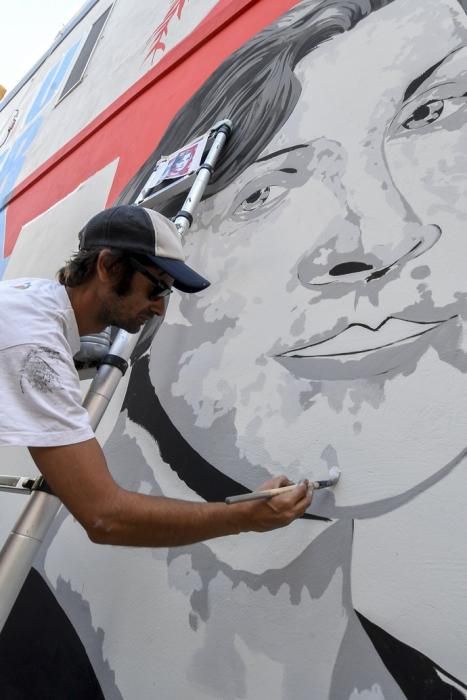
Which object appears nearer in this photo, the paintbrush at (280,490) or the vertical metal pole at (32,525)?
the paintbrush at (280,490)

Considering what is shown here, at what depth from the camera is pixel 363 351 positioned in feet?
3.94

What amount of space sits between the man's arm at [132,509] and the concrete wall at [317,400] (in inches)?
7.0

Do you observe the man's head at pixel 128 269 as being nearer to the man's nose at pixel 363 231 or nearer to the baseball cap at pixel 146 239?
the baseball cap at pixel 146 239

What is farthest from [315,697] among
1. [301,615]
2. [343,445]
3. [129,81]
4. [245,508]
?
[129,81]

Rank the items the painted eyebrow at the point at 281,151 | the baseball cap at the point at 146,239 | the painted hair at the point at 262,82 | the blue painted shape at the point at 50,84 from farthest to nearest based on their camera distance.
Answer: the blue painted shape at the point at 50,84 < the painted hair at the point at 262,82 < the painted eyebrow at the point at 281,151 < the baseball cap at the point at 146,239

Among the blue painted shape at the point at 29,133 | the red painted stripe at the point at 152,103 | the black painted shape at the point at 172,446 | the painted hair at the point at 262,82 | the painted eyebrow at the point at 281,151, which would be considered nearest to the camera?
the black painted shape at the point at 172,446

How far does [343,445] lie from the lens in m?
1.14

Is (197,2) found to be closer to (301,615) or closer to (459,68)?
(459,68)

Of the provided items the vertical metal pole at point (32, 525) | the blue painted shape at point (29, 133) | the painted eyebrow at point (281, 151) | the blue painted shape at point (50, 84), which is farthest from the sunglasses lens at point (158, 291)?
the blue painted shape at point (50, 84)

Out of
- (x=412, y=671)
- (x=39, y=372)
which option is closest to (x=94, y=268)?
(x=39, y=372)

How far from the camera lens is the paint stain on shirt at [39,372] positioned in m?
0.99

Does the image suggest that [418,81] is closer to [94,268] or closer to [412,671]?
[94,268]

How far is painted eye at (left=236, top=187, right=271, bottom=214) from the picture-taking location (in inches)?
66.9

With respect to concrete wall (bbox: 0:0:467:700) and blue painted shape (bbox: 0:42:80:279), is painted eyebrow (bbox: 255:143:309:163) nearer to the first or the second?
concrete wall (bbox: 0:0:467:700)
